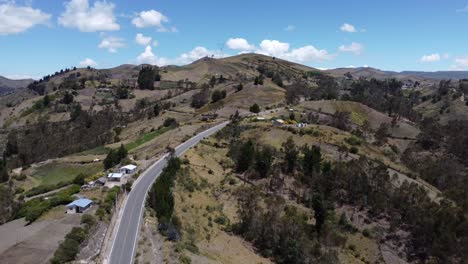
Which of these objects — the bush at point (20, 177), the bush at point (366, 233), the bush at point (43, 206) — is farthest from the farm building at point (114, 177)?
the bush at point (20, 177)

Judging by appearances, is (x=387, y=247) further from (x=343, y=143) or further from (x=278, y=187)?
(x=343, y=143)

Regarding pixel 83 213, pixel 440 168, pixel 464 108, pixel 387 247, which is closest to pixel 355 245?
pixel 387 247

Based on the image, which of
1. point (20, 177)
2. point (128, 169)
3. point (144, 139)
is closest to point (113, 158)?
point (128, 169)

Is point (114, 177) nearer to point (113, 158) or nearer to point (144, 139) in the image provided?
point (113, 158)

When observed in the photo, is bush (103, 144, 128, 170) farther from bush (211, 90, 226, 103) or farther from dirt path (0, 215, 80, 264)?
bush (211, 90, 226, 103)

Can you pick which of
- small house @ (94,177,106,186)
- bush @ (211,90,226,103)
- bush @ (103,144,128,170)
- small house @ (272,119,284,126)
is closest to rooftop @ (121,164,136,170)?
small house @ (94,177,106,186)

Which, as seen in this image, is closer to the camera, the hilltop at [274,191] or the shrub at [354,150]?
the hilltop at [274,191]

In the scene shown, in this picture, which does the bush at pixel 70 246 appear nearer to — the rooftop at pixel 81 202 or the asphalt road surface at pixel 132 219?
the asphalt road surface at pixel 132 219
